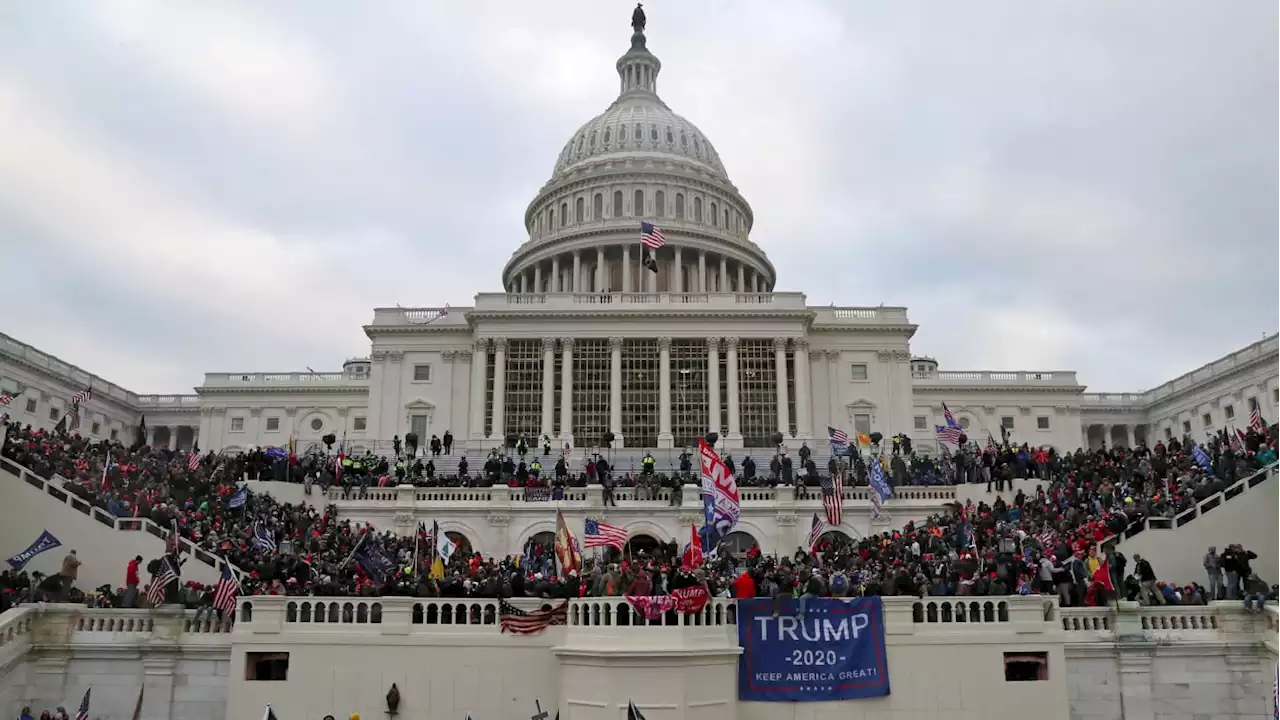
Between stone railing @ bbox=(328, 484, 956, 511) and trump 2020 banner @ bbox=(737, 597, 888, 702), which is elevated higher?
stone railing @ bbox=(328, 484, 956, 511)

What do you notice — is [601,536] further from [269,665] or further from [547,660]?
[269,665]

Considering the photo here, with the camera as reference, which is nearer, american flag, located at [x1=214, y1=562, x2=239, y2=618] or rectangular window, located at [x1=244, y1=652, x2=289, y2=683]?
rectangular window, located at [x1=244, y1=652, x2=289, y2=683]

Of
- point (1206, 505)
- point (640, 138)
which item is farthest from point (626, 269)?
point (1206, 505)

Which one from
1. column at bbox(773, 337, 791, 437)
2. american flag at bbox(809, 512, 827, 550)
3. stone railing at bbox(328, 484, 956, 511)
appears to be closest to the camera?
american flag at bbox(809, 512, 827, 550)

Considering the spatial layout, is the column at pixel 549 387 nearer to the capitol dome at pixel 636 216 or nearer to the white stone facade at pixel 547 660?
the capitol dome at pixel 636 216

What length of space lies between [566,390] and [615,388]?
308cm

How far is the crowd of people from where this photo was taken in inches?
901

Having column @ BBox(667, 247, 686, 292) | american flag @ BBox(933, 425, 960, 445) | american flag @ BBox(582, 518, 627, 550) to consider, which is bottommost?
american flag @ BBox(582, 518, 627, 550)

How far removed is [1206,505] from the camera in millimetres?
29516

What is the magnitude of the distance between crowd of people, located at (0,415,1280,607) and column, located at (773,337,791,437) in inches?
695

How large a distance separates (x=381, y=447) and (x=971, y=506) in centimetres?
3743

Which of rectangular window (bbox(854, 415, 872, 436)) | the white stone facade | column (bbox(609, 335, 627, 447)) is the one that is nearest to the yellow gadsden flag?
the white stone facade

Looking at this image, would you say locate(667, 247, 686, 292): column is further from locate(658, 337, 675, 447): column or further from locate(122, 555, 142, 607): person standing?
locate(122, 555, 142, 607): person standing

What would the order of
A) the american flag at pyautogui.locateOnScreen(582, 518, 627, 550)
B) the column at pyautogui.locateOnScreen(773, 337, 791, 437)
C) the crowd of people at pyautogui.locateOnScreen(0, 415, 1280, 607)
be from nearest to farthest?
1. the crowd of people at pyautogui.locateOnScreen(0, 415, 1280, 607)
2. the american flag at pyautogui.locateOnScreen(582, 518, 627, 550)
3. the column at pyautogui.locateOnScreen(773, 337, 791, 437)
